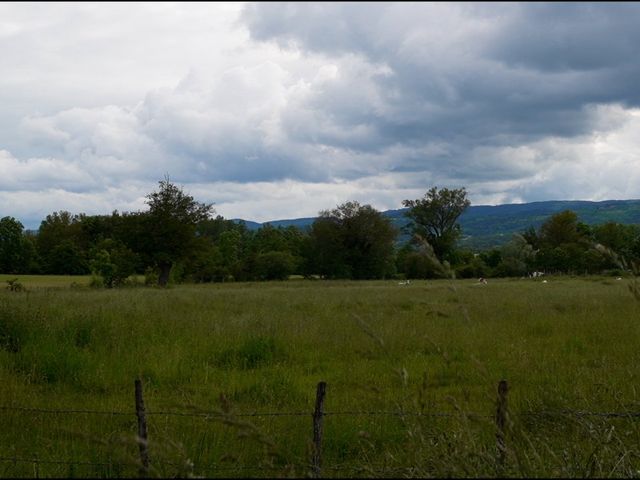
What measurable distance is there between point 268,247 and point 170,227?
44.7 meters

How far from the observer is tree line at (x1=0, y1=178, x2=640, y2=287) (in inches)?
1832

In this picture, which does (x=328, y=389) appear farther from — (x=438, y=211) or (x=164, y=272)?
(x=438, y=211)

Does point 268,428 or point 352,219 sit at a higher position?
point 352,219

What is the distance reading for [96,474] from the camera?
519 cm

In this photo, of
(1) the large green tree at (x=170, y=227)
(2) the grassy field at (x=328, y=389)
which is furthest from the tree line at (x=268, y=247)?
(2) the grassy field at (x=328, y=389)

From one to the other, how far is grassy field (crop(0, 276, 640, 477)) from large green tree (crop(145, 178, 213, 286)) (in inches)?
1221

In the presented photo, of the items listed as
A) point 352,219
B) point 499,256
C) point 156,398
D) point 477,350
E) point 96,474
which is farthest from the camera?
point 499,256

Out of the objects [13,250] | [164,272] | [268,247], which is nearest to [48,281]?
[164,272]

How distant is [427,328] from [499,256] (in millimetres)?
74801

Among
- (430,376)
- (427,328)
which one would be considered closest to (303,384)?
(430,376)

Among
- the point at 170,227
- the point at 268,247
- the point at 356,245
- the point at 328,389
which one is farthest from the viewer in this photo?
the point at 268,247

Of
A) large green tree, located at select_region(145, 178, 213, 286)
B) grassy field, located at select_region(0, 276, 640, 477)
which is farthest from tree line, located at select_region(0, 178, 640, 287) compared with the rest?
grassy field, located at select_region(0, 276, 640, 477)

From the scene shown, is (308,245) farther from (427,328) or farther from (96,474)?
(96,474)

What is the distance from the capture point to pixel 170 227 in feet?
152
